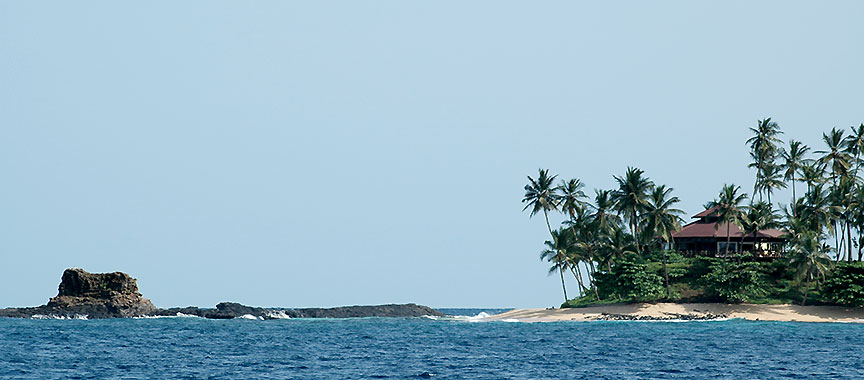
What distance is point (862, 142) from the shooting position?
104m

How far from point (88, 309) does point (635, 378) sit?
349ft

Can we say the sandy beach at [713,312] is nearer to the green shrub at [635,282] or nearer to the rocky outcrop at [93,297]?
the green shrub at [635,282]

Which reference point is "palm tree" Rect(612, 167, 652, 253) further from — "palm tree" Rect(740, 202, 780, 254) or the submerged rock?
the submerged rock

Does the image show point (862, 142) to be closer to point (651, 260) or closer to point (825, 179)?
point (825, 179)

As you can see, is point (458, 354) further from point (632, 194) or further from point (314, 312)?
point (314, 312)

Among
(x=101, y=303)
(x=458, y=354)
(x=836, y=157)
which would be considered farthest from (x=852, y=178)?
(x=101, y=303)

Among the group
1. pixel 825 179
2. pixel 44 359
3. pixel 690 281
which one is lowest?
pixel 44 359

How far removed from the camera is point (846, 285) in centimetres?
9481

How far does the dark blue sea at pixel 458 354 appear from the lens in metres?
47.3

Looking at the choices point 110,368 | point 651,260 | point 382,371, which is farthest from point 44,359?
point 651,260

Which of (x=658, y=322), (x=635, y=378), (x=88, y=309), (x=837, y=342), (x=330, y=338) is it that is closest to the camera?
(x=635, y=378)

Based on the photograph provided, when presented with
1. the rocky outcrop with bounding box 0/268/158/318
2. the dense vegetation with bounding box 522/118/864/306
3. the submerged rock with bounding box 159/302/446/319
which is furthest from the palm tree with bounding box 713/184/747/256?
the rocky outcrop with bounding box 0/268/158/318

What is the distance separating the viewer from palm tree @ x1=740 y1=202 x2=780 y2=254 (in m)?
102

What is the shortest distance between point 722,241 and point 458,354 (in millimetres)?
62014
